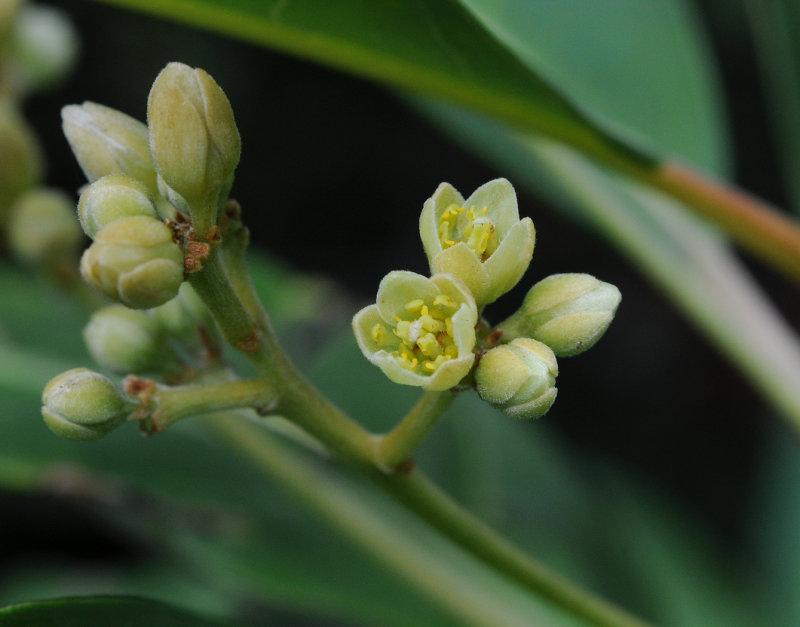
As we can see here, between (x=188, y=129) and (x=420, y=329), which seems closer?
(x=188, y=129)

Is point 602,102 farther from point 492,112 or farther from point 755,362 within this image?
point 755,362

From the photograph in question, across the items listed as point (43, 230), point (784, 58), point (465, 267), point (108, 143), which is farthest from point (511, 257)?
point (784, 58)

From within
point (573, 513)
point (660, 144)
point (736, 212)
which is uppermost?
point (660, 144)

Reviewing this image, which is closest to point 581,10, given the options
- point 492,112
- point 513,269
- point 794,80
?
point 492,112

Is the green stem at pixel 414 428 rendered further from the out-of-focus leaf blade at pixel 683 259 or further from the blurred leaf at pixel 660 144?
the out-of-focus leaf blade at pixel 683 259

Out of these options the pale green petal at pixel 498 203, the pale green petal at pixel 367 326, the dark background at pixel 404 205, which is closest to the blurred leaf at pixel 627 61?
the pale green petal at pixel 498 203

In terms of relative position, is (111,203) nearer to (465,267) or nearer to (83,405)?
(83,405)

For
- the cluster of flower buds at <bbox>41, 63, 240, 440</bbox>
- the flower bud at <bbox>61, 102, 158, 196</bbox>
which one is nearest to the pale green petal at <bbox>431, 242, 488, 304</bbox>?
the cluster of flower buds at <bbox>41, 63, 240, 440</bbox>
